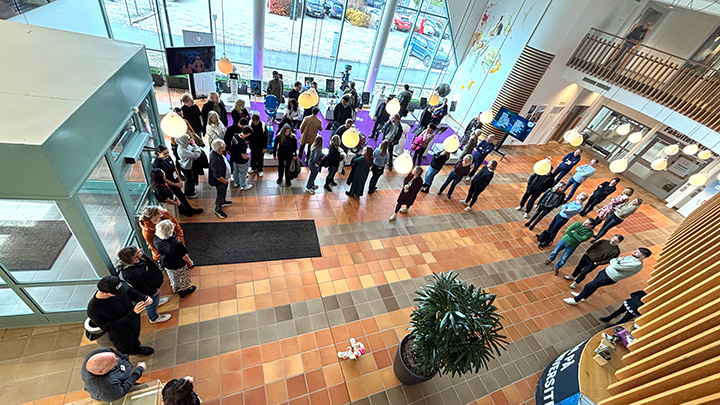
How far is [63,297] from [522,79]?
12055mm

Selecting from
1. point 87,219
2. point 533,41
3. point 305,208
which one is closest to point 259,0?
point 305,208

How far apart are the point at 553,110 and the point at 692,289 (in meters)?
10.8

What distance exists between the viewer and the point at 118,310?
2.87m

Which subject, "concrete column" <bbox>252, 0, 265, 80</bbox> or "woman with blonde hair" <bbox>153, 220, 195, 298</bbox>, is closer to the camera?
"woman with blonde hair" <bbox>153, 220, 195, 298</bbox>

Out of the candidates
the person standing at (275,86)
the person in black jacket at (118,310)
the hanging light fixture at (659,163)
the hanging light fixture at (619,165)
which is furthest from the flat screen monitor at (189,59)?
the hanging light fixture at (659,163)

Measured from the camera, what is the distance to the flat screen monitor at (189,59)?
6922 mm

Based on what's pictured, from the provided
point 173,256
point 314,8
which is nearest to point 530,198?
point 173,256

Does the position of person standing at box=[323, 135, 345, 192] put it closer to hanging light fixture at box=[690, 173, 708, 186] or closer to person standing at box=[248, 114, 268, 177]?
person standing at box=[248, 114, 268, 177]

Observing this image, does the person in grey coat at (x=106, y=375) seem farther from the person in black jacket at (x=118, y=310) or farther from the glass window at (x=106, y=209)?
the glass window at (x=106, y=209)

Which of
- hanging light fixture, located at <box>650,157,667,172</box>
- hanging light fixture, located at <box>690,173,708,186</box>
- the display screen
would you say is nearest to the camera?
hanging light fixture, located at <box>690,173,708,186</box>

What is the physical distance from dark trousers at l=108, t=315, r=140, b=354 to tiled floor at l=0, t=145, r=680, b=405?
15.9 inches

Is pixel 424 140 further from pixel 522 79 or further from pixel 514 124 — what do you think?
pixel 522 79

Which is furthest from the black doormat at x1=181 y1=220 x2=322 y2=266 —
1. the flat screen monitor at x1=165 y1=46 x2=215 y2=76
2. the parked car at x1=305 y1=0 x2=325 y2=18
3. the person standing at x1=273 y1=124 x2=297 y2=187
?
the parked car at x1=305 y1=0 x2=325 y2=18

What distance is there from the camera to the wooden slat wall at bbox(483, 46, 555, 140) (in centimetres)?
919
